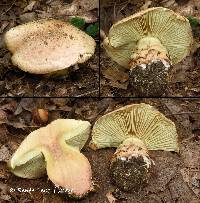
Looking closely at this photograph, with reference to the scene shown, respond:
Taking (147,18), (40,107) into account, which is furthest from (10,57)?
(147,18)

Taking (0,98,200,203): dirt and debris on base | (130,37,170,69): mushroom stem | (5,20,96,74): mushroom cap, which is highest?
(130,37,170,69): mushroom stem

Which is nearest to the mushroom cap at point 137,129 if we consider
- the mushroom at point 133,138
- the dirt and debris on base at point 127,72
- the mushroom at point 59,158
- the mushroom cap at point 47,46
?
the mushroom at point 133,138

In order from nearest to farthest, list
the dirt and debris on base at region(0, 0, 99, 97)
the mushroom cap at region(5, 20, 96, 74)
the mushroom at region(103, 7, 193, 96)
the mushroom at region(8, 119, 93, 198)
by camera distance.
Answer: the mushroom at region(8, 119, 93, 198) < the mushroom at region(103, 7, 193, 96) < the mushroom cap at region(5, 20, 96, 74) < the dirt and debris on base at region(0, 0, 99, 97)

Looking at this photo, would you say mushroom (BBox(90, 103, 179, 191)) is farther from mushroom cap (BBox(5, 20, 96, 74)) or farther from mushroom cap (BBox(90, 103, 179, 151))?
mushroom cap (BBox(5, 20, 96, 74))

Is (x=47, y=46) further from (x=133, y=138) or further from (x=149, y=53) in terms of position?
(x=133, y=138)

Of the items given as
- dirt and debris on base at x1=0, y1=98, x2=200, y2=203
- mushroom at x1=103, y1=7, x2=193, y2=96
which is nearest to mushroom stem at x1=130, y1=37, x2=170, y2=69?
mushroom at x1=103, y1=7, x2=193, y2=96

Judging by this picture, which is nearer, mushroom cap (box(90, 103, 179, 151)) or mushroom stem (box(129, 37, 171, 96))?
mushroom cap (box(90, 103, 179, 151))

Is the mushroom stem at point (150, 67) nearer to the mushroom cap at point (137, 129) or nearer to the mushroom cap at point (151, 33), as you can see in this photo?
the mushroom cap at point (151, 33)

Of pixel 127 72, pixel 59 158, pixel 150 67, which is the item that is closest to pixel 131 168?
pixel 59 158
